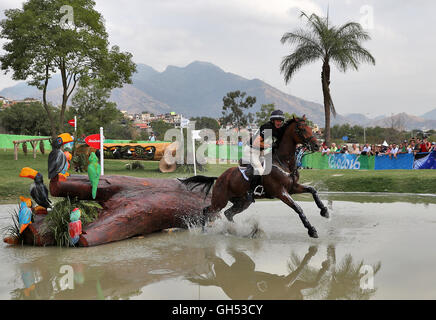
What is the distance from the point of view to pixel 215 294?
428 centimetres

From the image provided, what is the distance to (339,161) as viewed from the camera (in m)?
22.6

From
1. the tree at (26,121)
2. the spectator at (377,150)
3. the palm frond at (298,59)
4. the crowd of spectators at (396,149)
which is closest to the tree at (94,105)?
the tree at (26,121)

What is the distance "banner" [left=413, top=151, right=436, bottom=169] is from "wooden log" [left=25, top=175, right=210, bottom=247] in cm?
1343

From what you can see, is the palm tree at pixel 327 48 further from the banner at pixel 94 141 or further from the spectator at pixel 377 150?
the banner at pixel 94 141

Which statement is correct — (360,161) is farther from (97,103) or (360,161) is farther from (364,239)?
(97,103)

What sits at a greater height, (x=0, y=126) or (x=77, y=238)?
(x=0, y=126)

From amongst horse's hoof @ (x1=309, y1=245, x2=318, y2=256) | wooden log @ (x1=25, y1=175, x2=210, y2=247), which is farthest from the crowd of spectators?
horse's hoof @ (x1=309, y1=245, x2=318, y2=256)

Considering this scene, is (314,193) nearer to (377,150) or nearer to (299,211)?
(299,211)

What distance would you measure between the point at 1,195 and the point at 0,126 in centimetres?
4946

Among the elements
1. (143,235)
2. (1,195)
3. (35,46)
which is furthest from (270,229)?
(35,46)

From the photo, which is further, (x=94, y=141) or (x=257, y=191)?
(x=94, y=141)

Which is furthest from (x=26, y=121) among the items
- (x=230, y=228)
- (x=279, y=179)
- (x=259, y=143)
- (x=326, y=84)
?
(x=279, y=179)

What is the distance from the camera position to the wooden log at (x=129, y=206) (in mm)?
6852

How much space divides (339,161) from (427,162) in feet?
17.3
